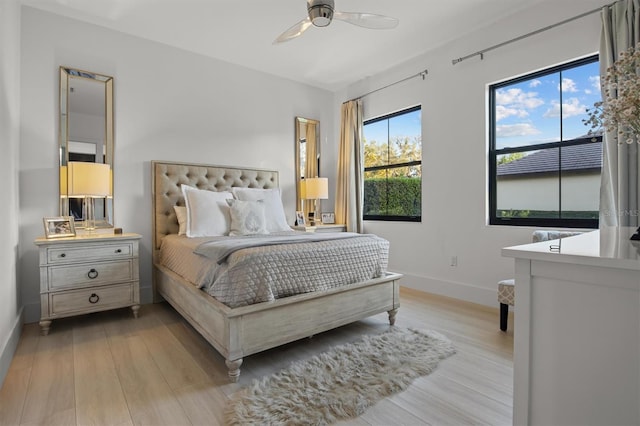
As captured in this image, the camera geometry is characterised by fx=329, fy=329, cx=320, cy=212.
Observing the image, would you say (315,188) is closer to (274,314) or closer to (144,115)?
(144,115)

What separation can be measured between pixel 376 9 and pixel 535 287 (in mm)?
2928

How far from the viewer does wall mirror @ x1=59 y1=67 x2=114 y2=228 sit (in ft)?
10.3

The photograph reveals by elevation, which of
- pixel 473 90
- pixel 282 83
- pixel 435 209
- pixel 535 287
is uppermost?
pixel 282 83

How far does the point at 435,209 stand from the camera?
3904mm

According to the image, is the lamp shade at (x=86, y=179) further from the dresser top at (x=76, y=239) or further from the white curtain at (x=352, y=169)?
the white curtain at (x=352, y=169)

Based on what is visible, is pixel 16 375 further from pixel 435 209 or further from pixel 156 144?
pixel 435 209

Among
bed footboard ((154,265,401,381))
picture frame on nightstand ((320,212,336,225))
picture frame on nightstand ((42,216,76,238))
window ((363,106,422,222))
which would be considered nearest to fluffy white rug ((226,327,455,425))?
bed footboard ((154,265,401,381))

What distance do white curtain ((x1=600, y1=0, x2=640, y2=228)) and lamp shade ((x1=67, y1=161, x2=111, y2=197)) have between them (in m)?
4.22

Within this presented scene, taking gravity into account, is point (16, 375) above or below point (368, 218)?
below

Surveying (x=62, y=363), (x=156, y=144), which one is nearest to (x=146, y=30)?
(x=156, y=144)

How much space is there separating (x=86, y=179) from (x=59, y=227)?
0.49 meters

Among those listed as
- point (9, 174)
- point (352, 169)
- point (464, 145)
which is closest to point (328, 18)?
point (464, 145)

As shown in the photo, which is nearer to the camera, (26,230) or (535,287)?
(535,287)

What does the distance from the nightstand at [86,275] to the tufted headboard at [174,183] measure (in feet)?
1.87
